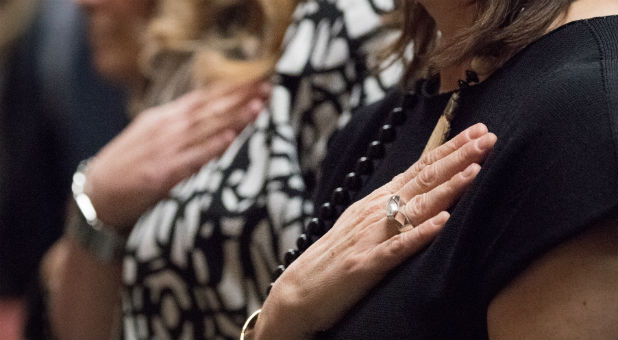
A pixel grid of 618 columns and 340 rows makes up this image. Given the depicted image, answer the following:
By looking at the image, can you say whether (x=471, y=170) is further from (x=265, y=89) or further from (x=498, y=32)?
(x=265, y=89)

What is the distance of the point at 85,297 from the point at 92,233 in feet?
0.38

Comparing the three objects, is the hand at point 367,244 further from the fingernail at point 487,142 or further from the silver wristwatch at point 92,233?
the silver wristwatch at point 92,233

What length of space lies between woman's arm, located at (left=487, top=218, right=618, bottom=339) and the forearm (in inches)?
42.2

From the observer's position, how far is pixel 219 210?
1411mm

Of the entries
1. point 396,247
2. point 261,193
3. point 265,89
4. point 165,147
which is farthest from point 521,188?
point 165,147

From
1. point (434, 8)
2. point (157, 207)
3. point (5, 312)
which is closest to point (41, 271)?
point (157, 207)

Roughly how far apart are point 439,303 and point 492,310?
0.16ft

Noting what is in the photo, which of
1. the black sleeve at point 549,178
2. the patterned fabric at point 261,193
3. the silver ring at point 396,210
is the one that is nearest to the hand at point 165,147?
the patterned fabric at point 261,193

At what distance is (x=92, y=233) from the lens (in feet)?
5.66

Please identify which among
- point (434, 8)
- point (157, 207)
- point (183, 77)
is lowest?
point (157, 207)

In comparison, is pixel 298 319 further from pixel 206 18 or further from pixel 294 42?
pixel 206 18

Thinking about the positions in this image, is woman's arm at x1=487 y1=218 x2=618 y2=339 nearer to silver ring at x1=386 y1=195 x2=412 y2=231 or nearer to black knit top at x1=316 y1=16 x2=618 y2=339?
black knit top at x1=316 y1=16 x2=618 y2=339

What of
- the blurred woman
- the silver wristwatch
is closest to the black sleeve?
the blurred woman

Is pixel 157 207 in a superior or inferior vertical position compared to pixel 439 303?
inferior
